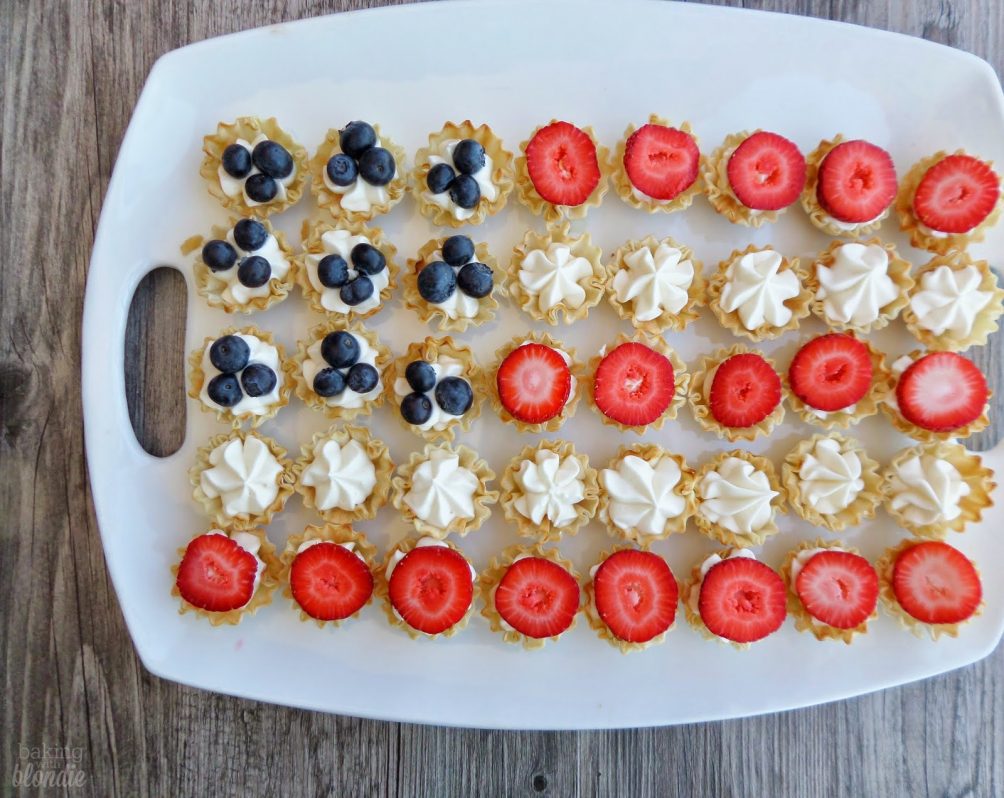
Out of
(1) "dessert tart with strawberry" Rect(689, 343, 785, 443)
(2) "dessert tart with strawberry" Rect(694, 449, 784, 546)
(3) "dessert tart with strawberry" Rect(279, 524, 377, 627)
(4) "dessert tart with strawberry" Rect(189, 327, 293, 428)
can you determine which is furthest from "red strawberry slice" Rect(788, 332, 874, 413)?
(4) "dessert tart with strawberry" Rect(189, 327, 293, 428)

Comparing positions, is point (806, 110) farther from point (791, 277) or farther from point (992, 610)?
point (992, 610)

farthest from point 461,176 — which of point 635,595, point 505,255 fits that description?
point 635,595

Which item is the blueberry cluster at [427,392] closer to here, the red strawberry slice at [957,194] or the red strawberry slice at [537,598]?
the red strawberry slice at [537,598]

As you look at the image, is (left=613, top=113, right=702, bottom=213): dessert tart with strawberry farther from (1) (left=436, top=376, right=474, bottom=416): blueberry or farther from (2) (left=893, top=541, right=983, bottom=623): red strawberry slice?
(2) (left=893, top=541, right=983, bottom=623): red strawberry slice

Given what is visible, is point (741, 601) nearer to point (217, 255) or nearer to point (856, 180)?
point (856, 180)

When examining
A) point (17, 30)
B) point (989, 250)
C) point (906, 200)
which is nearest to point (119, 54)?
point (17, 30)
